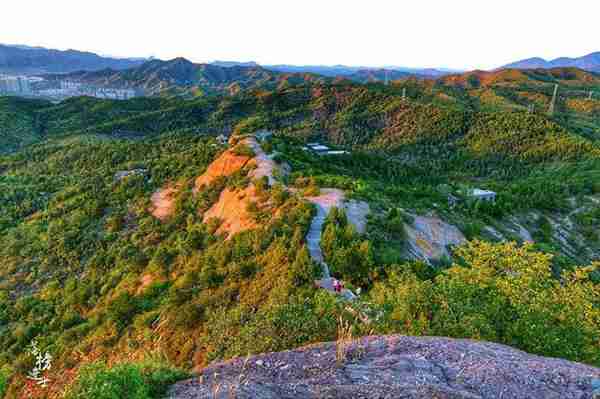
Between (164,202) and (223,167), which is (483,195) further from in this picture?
(164,202)

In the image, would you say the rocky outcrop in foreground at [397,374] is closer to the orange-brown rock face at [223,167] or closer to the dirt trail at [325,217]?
the dirt trail at [325,217]

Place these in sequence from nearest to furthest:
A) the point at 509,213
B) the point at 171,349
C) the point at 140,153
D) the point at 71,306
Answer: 1. the point at 171,349
2. the point at 71,306
3. the point at 509,213
4. the point at 140,153

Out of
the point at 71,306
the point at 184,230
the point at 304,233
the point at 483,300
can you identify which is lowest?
the point at 71,306

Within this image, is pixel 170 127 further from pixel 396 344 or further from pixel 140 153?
pixel 396 344

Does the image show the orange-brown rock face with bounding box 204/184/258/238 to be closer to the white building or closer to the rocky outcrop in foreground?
the rocky outcrop in foreground

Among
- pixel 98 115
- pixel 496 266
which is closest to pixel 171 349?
pixel 496 266

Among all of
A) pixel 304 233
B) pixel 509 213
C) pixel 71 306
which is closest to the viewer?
pixel 304 233

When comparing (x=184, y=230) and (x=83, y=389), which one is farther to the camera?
(x=184, y=230)

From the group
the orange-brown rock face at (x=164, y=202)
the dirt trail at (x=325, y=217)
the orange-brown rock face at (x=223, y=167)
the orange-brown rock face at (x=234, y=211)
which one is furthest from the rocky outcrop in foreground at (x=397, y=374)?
the orange-brown rock face at (x=223, y=167)
